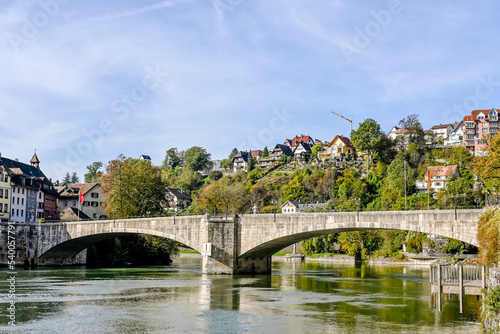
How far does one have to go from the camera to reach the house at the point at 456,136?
424ft

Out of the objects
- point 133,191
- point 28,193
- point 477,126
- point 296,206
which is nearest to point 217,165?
point 296,206

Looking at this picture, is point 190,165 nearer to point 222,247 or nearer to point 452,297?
point 222,247

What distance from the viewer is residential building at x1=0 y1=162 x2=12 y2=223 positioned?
72062mm

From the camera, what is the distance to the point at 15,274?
51844mm

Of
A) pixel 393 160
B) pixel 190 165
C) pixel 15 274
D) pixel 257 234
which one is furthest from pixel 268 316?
pixel 190 165

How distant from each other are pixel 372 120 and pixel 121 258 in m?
73.4

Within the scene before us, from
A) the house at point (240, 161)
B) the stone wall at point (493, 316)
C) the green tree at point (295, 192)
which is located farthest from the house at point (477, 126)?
the stone wall at point (493, 316)

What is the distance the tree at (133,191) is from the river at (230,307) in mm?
24300

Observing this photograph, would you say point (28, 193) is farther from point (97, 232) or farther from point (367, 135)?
point (367, 135)

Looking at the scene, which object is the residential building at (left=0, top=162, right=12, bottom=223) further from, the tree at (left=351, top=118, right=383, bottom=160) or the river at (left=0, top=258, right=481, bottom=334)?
the tree at (left=351, top=118, right=383, bottom=160)

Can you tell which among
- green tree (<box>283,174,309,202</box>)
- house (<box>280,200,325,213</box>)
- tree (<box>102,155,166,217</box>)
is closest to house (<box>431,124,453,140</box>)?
green tree (<box>283,174,309,202</box>)

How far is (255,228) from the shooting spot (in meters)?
49.2

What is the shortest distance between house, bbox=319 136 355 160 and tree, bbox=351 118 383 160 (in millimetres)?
16676

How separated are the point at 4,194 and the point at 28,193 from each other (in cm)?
605
